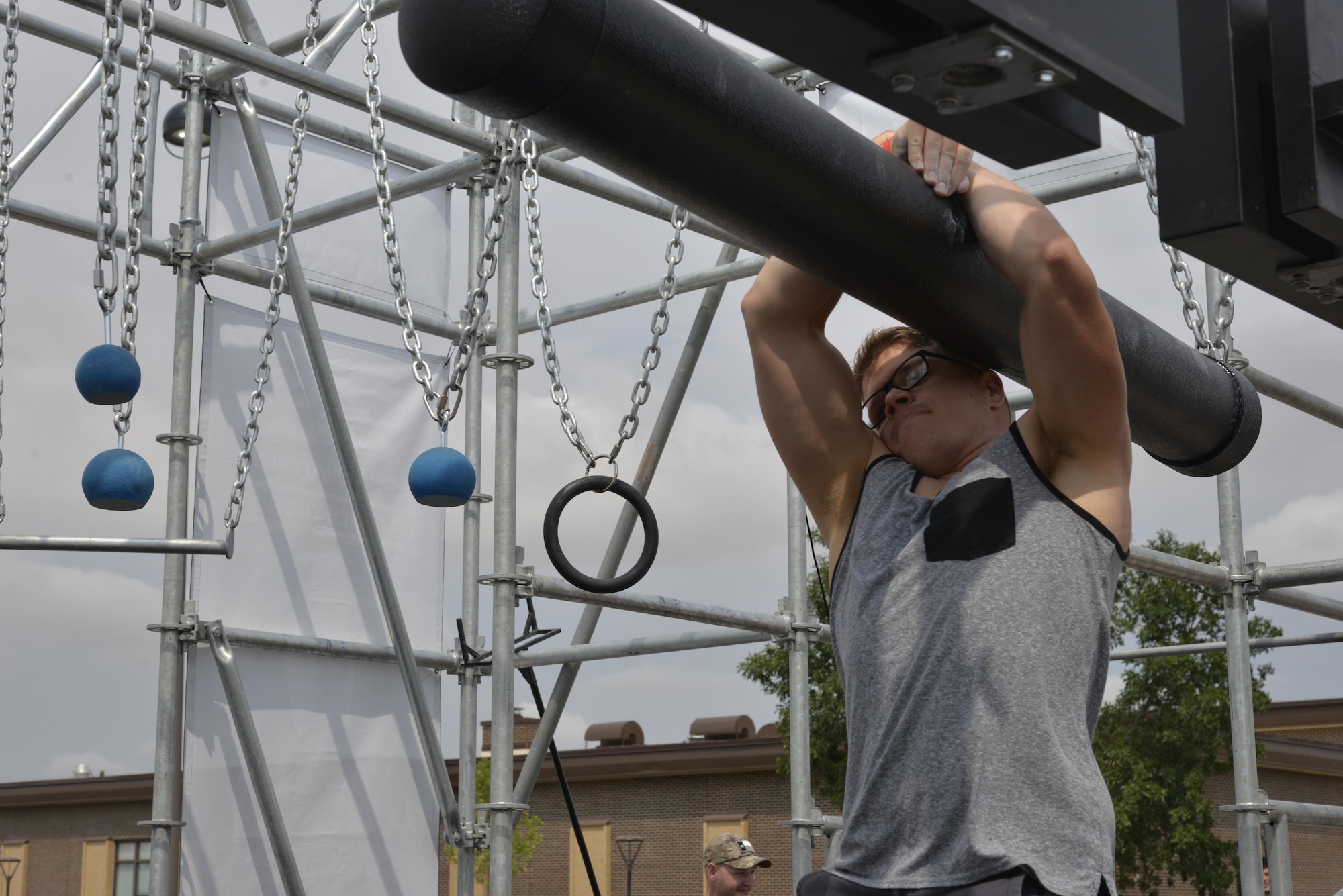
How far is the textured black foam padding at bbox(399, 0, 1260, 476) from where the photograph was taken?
1063 millimetres

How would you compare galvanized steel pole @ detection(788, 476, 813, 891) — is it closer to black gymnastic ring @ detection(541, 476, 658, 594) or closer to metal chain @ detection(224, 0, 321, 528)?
metal chain @ detection(224, 0, 321, 528)

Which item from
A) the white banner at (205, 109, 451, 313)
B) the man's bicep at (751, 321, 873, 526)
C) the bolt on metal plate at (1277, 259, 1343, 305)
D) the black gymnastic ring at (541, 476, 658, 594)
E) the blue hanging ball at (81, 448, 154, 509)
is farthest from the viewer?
the white banner at (205, 109, 451, 313)

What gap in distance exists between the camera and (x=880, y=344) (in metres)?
2.00

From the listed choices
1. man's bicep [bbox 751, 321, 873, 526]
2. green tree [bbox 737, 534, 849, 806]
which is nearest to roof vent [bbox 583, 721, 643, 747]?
green tree [bbox 737, 534, 849, 806]

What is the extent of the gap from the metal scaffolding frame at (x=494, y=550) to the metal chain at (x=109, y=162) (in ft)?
3.45

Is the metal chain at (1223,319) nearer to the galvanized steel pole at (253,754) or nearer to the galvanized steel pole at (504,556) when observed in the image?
the galvanized steel pole at (504,556)

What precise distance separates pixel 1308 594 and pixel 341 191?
13.4ft

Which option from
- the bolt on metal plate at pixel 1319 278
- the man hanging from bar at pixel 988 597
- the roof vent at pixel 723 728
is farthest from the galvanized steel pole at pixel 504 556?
the roof vent at pixel 723 728

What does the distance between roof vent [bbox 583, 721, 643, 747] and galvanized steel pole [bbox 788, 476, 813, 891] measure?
22.4m

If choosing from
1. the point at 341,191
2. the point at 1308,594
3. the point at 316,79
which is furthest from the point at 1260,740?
the point at 316,79

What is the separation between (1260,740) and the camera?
19250 mm

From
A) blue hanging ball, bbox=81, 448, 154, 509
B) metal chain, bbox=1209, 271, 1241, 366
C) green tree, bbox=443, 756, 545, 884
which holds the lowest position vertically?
green tree, bbox=443, 756, 545, 884

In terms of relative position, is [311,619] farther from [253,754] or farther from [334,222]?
[334,222]

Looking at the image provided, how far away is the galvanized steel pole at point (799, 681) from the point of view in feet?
17.5
